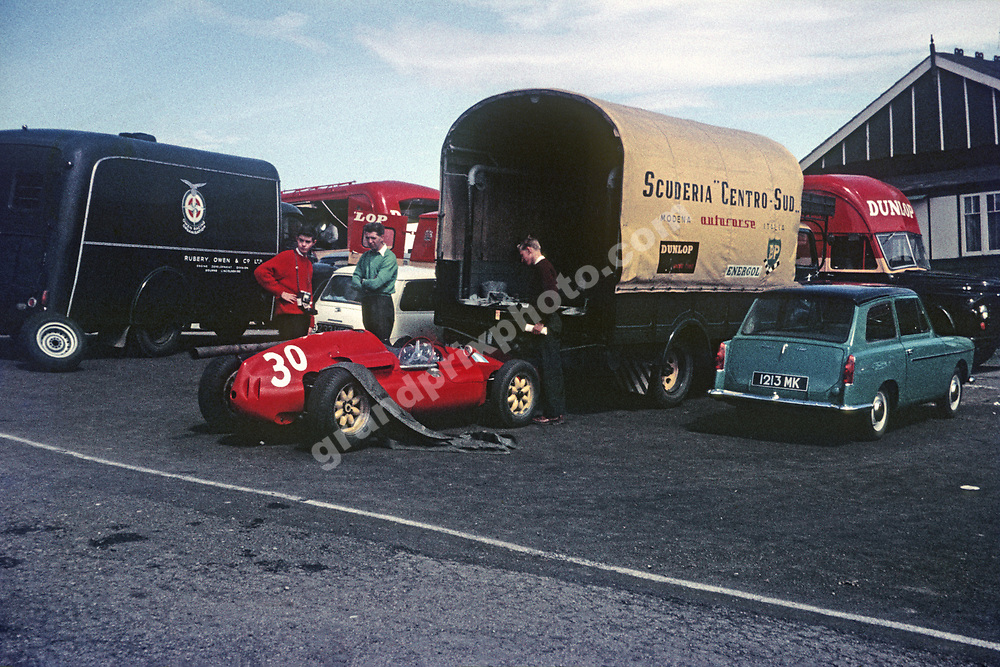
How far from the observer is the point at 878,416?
9.16 meters

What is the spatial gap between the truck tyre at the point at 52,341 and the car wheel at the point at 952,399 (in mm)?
11513

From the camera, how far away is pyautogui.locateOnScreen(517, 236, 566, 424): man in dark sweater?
962cm

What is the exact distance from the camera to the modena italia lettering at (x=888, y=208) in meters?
16.3

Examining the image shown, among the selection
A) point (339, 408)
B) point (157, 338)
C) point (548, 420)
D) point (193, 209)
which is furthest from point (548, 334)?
point (157, 338)

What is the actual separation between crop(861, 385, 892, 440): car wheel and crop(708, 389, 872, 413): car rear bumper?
0.52 ft

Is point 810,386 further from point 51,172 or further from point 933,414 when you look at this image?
point 51,172

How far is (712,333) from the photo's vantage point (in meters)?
11.8

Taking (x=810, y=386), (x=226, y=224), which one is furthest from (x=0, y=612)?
(x=226, y=224)

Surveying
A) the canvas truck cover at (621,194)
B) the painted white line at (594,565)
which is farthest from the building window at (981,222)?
the painted white line at (594,565)

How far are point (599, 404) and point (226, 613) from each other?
7.87 metres

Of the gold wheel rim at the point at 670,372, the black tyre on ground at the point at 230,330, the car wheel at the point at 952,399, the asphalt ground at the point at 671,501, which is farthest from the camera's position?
the black tyre on ground at the point at 230,330

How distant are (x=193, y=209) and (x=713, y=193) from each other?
8.70m

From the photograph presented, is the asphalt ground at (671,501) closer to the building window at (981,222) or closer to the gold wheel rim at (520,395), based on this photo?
the gold wheel rim at (520,395)

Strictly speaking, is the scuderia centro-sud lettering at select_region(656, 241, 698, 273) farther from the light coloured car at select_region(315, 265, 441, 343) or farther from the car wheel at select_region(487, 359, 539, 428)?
the light coloured car at select_region(315, 265, 441, 343)
